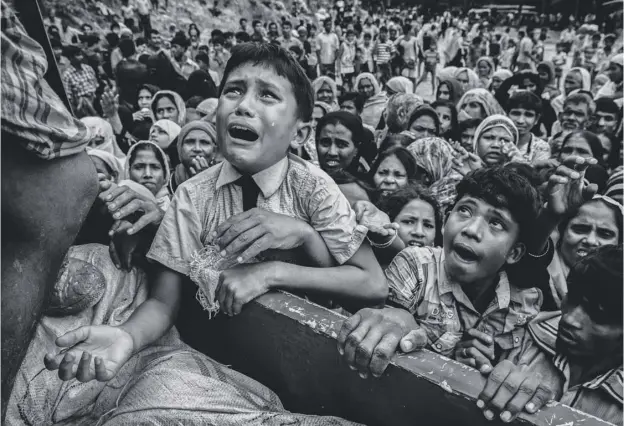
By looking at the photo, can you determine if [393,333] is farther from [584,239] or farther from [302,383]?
[584,239]

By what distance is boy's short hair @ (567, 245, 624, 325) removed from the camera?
159 cm

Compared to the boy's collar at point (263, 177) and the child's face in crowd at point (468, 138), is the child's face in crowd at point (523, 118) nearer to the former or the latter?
the child's face in crowd at point (468, 138)

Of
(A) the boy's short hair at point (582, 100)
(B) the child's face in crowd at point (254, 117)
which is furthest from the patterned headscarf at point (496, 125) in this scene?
(B) the child's face in crowd at point (254, 117)

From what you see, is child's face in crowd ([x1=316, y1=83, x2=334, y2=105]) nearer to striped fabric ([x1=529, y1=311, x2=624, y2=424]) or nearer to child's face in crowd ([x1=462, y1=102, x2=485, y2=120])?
child's face in crowd ([x1=462, y1=102, x2=485, y2=120])

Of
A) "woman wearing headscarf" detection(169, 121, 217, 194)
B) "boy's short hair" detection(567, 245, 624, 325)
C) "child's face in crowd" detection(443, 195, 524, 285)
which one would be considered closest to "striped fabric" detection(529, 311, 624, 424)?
"boy's short hair" detection(567, 245, 624, 325)

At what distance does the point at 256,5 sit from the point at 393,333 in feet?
87.0

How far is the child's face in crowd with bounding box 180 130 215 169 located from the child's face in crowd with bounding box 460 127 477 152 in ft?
8.75

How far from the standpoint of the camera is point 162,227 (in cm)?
173

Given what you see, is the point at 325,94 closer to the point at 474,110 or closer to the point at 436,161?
the point at 474,110

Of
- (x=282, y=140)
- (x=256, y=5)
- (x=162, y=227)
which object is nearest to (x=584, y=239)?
(x=282, y=140)

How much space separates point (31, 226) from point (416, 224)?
87.3 inches

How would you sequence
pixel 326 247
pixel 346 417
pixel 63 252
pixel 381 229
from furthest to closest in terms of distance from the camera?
pixel 381 229 → pixel 326 247 → pixel 346 417 → pixel 63 252

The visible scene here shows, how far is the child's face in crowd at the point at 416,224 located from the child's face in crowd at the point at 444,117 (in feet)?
8.92

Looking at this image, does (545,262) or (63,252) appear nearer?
(63,252)
